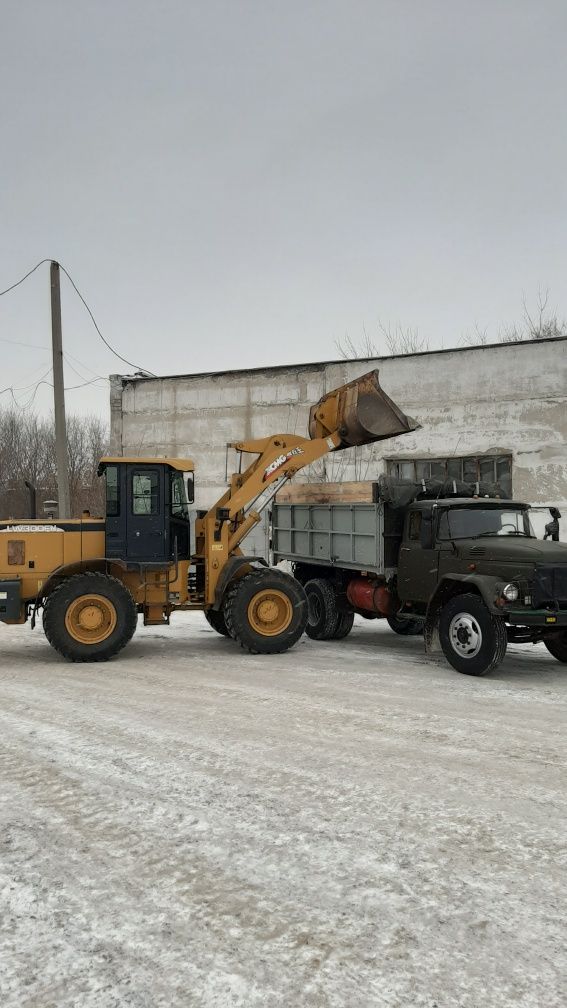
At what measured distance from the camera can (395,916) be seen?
3275 millimetres

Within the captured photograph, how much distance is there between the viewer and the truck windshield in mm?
9789

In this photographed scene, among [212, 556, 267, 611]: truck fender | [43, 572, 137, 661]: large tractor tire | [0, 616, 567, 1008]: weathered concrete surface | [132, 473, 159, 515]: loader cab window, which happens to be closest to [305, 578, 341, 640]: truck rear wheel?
[212, 556, 267, 611]: truck fender

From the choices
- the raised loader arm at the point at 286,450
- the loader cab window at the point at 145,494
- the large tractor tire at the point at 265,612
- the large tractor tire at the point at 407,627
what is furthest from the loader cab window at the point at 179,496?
the large tractor tire at the point at 407,627

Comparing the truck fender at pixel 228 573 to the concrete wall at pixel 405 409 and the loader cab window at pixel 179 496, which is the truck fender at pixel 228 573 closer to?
the loader cab window at pixel 179 496

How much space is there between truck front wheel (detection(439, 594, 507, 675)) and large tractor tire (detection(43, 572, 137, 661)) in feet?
13.6

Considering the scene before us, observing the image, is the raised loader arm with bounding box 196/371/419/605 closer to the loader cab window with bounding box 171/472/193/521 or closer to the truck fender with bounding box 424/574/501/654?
the loader cab window with bounding box 171/472/193/521

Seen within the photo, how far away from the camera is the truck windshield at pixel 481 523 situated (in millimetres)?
9789

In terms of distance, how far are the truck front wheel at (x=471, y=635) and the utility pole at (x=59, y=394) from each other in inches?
410

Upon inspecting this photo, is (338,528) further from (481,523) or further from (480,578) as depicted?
(480,578)

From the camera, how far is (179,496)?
10672 mm

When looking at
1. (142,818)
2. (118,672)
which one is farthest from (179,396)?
(142,818)

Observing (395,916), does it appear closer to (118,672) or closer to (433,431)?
(118,672)

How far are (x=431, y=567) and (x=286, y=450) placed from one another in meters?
2.88

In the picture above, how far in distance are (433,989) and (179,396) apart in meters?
20.1
